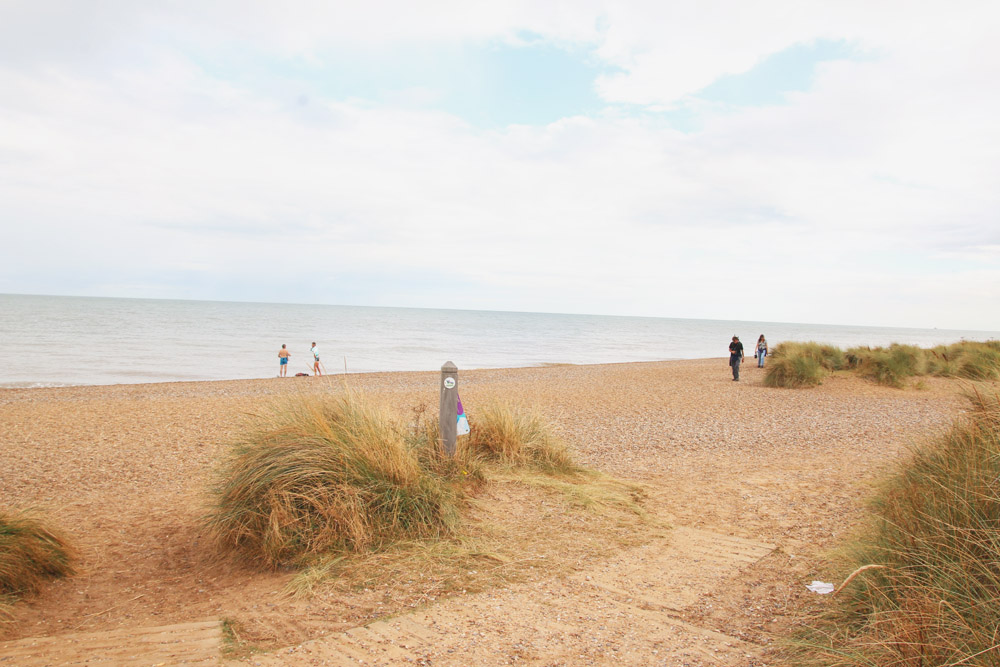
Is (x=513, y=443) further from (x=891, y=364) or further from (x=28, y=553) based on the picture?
(x=891, y=364)

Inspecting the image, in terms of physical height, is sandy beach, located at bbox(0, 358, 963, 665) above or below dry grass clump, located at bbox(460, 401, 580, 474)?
below

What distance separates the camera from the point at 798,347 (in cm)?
2083

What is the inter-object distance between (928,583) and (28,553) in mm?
5386

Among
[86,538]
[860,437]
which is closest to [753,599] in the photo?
[86,538]

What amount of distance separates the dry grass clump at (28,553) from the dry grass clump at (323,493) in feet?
3.28

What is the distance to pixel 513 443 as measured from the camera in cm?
734

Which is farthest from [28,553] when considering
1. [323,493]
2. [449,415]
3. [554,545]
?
[554,545]

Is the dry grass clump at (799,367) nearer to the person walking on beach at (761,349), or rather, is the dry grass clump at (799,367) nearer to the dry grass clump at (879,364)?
the dry grass clump at (879,364)

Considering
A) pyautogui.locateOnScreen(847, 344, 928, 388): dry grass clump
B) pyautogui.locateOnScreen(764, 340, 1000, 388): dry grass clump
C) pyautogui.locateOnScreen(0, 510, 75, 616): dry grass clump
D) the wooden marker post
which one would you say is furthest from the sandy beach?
pyautogui.locateOnScreen(847, 344, 928, 388): dry grass clump

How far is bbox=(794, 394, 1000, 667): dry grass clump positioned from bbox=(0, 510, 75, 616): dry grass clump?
4.66 metres

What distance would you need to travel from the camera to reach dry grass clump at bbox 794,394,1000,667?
262cm

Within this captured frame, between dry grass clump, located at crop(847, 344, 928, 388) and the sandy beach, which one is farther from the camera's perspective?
dry grass clump, located at crop(847, 344, 928, 388)

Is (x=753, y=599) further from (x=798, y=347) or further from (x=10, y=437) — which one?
(x=798, y=347)

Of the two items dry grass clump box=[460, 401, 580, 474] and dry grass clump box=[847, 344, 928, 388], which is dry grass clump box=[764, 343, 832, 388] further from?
dry grass clump box=[460, 401, 580, 474]
